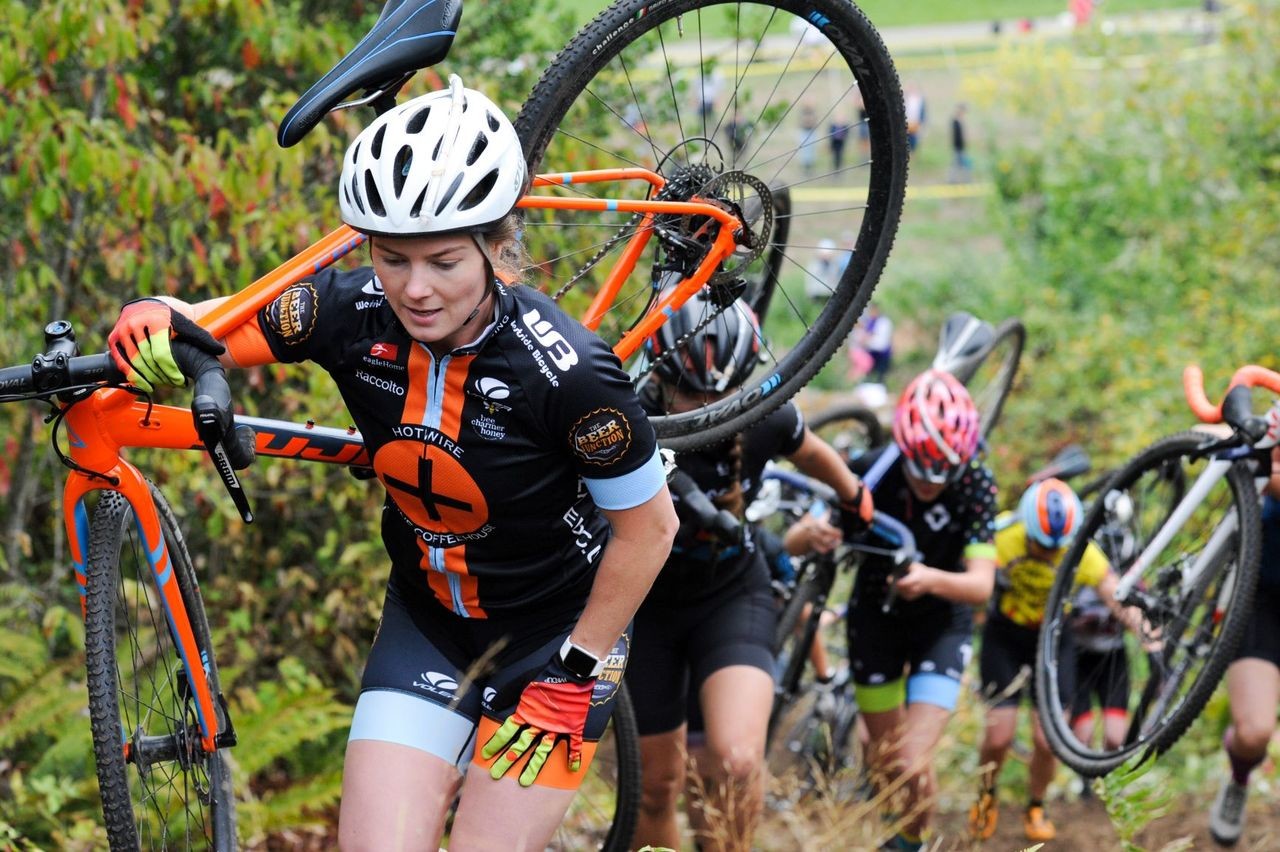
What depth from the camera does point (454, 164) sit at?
10.9 feet

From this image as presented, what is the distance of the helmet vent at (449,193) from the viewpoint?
10.7ft

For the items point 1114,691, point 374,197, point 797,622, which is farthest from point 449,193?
point 1114,691

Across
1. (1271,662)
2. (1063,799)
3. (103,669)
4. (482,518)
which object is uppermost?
(482,518)

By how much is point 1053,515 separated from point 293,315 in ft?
16.6

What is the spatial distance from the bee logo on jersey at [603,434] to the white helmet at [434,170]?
1.78ft

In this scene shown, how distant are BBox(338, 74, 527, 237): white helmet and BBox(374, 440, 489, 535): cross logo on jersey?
60cm

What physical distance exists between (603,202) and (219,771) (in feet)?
Result: 6.72

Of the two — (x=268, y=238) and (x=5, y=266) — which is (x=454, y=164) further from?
(x=5, y=266)

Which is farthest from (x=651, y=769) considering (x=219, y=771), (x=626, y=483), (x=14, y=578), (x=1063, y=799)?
(x=1063, y=799)

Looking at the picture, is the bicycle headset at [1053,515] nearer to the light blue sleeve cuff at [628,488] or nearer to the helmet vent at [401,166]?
the light blue sleeve cuff at [628,488]

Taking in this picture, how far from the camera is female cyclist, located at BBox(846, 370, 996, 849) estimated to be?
257 inches

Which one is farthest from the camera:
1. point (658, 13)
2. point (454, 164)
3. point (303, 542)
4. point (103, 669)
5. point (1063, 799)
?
point (1063, 799)

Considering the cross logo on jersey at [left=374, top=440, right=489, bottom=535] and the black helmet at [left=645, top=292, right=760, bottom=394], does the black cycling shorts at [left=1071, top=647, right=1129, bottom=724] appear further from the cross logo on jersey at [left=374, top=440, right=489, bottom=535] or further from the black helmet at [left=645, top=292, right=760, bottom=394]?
the cross logo on jersey at [left=374, top=440, right=489, bottom=535]

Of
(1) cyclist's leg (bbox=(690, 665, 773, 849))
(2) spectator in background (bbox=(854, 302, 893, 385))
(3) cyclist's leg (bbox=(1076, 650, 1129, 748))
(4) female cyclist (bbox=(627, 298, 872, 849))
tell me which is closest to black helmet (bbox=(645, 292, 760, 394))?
(4) female cyclist (bbox=(627, 298, 872, 849))
